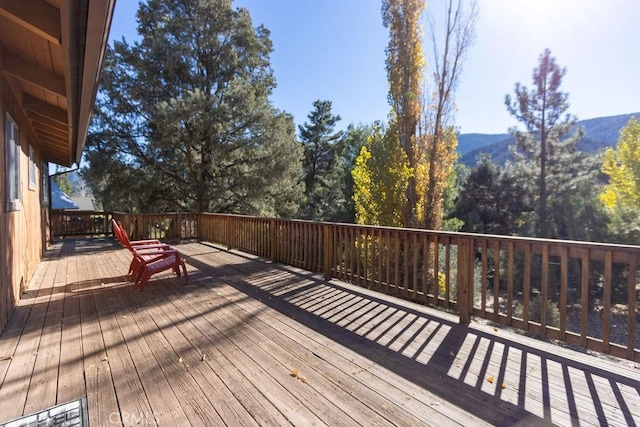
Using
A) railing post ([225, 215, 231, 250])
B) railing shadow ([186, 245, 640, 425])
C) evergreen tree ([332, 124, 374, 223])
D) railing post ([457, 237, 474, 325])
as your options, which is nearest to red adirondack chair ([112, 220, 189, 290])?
railing shadow ([186, 245, 640, 425])

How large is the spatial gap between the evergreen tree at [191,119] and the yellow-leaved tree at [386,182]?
13.3 feet

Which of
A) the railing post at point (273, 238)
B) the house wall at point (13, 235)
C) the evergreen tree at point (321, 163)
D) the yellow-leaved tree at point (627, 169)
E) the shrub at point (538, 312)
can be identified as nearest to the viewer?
the house wall at point (13, 235)

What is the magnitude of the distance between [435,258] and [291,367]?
1.86 metres

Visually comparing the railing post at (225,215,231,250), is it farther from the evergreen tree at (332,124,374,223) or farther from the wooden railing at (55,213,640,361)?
the evergreen tree at (332,124,374,223)

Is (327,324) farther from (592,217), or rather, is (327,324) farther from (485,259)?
(592,217)

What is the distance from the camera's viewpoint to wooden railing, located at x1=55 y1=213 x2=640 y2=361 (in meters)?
2.36

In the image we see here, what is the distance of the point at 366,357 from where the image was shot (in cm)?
242

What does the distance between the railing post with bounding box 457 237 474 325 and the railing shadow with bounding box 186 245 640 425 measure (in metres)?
0.14

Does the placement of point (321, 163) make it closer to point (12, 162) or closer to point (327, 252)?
point (327, 252)

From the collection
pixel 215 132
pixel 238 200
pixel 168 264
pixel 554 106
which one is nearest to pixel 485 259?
pixel 168 264

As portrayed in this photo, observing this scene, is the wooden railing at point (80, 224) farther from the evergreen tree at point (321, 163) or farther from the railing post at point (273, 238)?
the evergreen tree at point (321, 163)

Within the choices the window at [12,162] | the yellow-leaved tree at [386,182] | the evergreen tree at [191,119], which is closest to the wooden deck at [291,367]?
the window at [12,162]

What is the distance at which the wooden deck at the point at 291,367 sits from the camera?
176 centimetres

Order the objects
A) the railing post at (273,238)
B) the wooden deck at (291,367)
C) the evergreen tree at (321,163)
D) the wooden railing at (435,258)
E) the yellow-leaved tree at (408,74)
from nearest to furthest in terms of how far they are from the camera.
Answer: the wooden deck at (291,367), the wooden railing at (435,258), the railing post at (273,238), the yellow-leaved tree at (408,74), the evergreen tree at (321,163)
